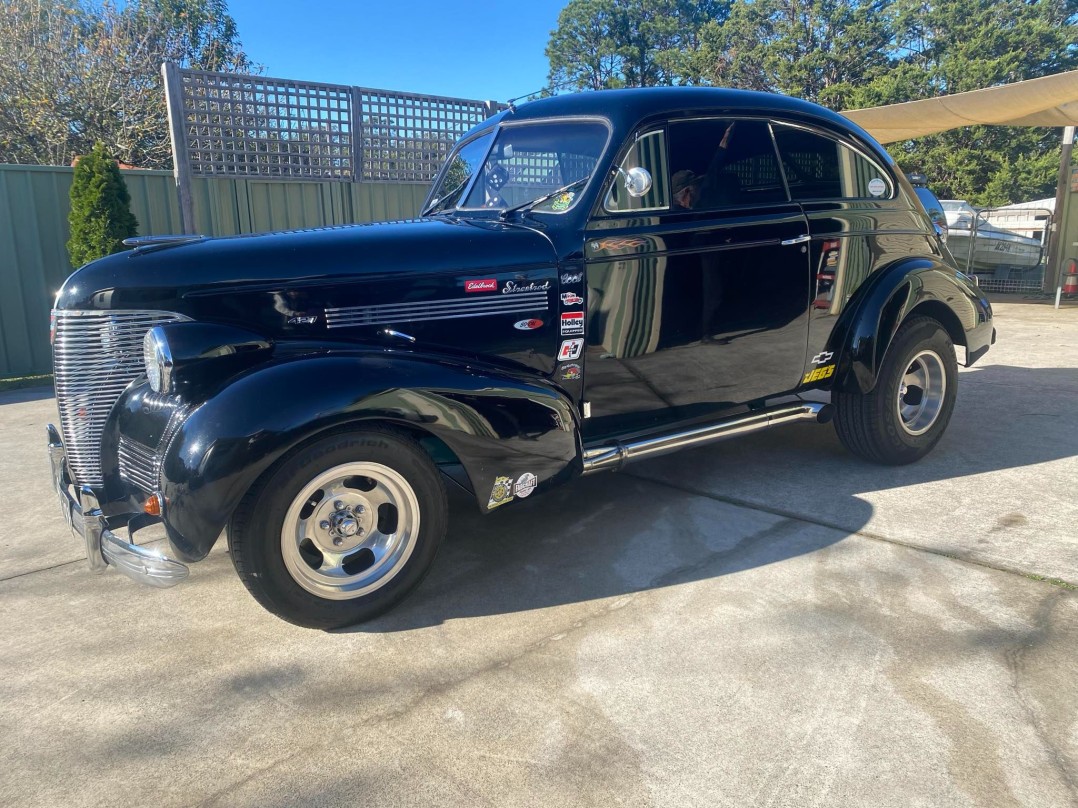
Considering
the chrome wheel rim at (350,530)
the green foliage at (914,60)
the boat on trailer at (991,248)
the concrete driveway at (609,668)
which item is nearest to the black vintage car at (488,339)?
the chrome wheel rim at (350,530)

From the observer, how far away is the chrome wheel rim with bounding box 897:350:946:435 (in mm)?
4926

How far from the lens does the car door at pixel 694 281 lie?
146 inches

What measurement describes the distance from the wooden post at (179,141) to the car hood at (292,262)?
6015mm

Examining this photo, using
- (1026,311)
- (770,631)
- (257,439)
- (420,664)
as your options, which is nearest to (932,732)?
(770,631)

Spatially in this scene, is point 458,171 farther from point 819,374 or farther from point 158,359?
point 819,374

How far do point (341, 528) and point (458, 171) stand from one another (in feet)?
7.74

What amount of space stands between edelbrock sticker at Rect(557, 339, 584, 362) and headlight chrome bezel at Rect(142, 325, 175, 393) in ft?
5.23

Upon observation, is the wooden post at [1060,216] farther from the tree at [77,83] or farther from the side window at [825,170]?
the tree at [77,83]

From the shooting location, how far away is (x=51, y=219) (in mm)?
8812

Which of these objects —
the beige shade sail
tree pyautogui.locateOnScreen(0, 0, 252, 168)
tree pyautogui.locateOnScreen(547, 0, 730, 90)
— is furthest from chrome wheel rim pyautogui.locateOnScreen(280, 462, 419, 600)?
tree pyautogui.locateOnScreen(547, 0, 730, 90)

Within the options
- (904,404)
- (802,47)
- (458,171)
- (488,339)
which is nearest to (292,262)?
(488,339)

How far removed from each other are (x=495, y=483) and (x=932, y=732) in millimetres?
1732

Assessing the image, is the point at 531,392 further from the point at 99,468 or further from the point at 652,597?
the point at 99,468

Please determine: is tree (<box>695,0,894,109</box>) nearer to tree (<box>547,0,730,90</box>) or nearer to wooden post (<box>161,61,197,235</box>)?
tree (<box>547,0,730,90</box>)
